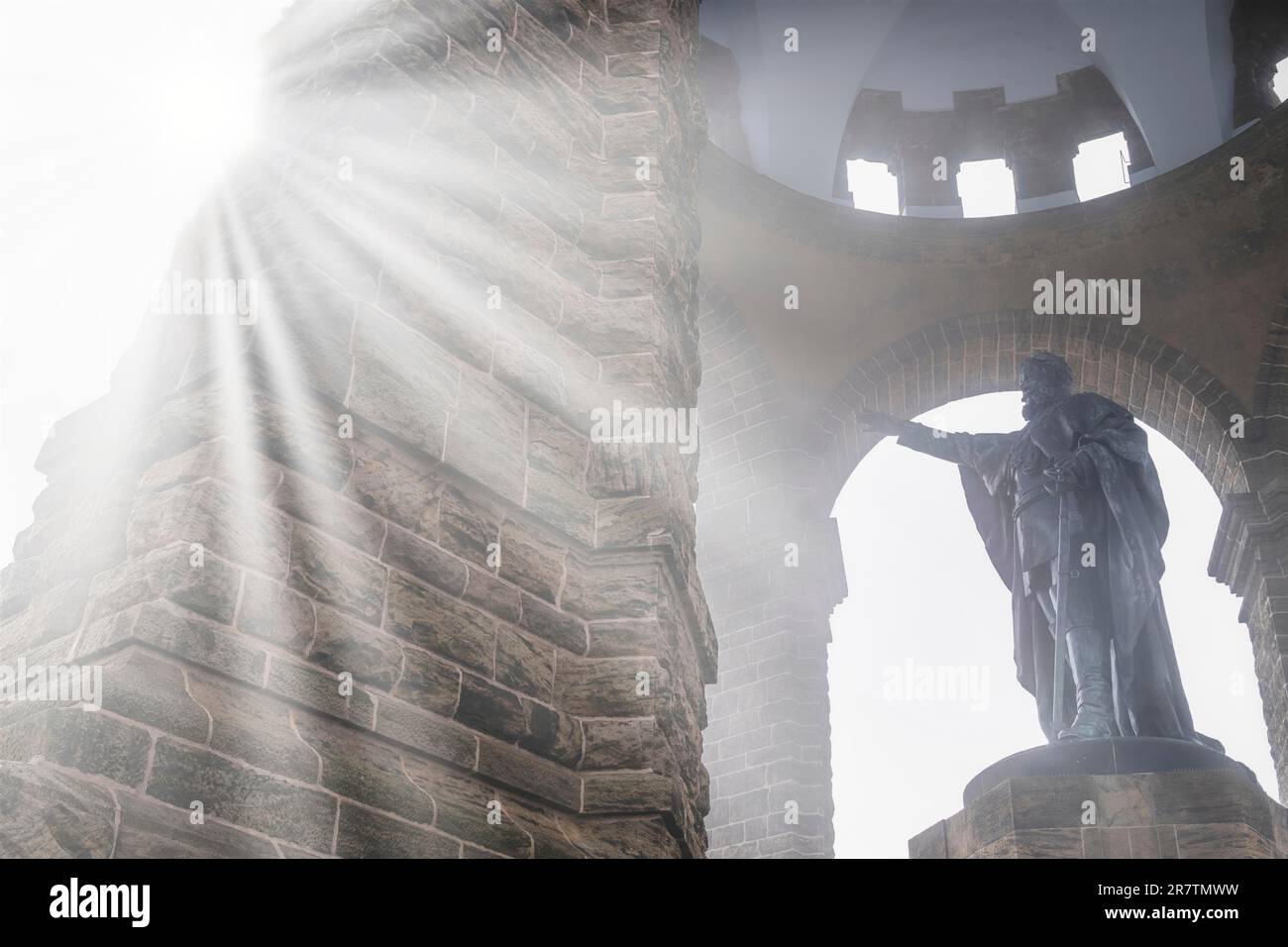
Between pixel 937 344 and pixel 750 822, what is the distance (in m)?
4.47

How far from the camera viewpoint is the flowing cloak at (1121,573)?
600 cm

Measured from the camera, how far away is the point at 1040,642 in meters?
6.52

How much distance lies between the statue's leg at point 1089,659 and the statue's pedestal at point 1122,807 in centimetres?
A: 34

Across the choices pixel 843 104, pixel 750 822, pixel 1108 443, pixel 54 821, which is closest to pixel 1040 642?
pixel 1108 443

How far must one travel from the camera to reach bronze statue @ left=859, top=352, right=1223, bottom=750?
234 inches

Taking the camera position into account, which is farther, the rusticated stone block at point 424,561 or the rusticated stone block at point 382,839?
the rusticated stone block at point 424,561

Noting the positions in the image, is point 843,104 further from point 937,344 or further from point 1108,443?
point 1108,443

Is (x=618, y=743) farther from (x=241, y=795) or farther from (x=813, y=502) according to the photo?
(x=813, y=502)

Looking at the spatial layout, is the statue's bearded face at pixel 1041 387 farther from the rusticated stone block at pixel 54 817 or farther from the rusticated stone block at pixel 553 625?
the rusticated stone block at pixel 54 817

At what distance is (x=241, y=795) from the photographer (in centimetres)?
251

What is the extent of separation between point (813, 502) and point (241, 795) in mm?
8037

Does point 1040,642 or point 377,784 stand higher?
point 1040,642

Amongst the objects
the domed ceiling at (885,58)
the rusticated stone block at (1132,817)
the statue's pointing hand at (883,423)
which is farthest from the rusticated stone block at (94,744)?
the domed ceiling at (885,58)

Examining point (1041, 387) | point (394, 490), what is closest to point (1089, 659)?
point (1041, 387)
